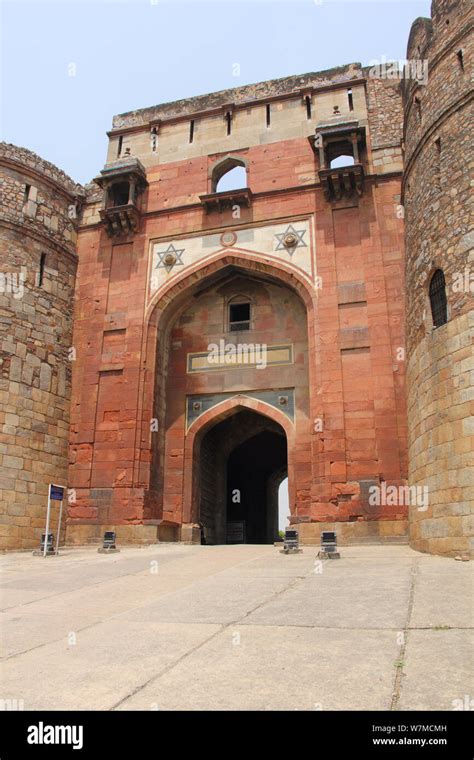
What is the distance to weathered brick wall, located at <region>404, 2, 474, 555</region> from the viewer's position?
8.15 meters

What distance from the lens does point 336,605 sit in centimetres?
482

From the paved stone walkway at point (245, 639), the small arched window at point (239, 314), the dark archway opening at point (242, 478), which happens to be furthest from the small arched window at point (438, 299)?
the dark archway opening at point (242, 478)

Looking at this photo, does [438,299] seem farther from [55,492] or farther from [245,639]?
[55,492]

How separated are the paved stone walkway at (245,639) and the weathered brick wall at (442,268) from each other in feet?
4.52

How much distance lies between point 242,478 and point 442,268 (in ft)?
40.1

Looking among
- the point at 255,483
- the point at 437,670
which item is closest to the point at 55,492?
the point at 437,670

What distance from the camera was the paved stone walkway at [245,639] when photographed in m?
2.79

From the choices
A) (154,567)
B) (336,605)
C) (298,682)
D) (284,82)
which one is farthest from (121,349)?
(298,682)

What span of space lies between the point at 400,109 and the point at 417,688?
14.4 meters

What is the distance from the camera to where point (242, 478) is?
20.0 metres

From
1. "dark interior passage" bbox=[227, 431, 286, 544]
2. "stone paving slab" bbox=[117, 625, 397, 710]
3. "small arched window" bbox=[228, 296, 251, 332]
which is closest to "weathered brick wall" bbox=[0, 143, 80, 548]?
"small arched window" bbox=[228, 296, 251, 332]

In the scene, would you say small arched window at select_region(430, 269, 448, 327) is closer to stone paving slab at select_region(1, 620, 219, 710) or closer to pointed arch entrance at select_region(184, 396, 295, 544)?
pointed arch entrance at select_region(184, 396, 295, 544)

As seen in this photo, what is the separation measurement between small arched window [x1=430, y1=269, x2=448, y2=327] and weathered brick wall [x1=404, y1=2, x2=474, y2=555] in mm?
98

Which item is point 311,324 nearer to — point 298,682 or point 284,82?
point 284,82
